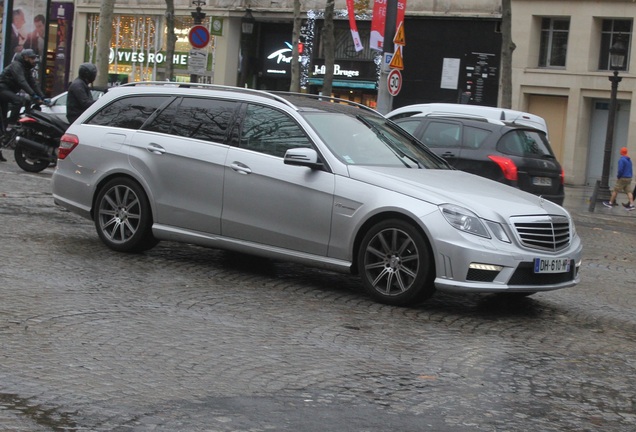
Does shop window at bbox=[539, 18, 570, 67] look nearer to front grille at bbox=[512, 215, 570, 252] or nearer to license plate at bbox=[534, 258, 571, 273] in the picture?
front grille at bbox=[512, 215, 570, 252]

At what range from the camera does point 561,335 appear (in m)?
8.30

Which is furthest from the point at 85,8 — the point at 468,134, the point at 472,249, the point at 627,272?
the point at 472,249

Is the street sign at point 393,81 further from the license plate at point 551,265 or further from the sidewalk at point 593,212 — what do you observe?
the license plate at point 551,265

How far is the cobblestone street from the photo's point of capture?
5.50m

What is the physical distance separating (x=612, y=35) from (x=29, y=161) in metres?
22.0

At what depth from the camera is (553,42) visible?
119 ft

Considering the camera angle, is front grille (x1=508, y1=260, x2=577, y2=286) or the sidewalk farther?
the sidewalk

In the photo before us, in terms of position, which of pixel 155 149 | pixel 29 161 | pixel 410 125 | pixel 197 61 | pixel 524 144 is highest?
pixel 197 61

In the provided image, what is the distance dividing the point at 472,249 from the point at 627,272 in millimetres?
4970

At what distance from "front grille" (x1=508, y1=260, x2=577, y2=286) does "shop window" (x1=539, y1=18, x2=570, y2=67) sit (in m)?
28.2

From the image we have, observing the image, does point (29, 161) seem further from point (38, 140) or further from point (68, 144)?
point (68, 144)

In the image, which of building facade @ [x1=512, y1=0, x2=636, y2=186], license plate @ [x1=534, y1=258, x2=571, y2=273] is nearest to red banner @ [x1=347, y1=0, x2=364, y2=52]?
building facade @ [x1=512, y1=0, x2=636, y2=186]

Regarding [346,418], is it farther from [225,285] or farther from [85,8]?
[85,8]

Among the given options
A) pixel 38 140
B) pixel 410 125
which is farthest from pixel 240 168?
pixel 38 140
